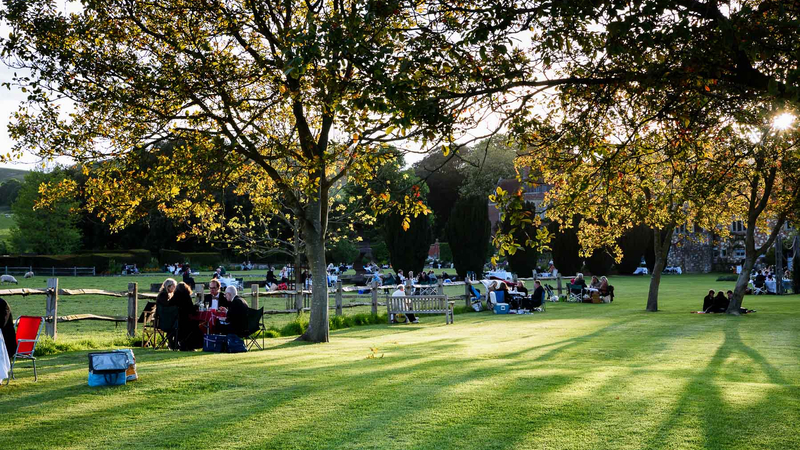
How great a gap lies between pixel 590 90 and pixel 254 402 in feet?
17.1

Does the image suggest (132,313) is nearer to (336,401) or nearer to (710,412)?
(336,401)

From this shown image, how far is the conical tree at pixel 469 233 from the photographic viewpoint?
47.8 meters

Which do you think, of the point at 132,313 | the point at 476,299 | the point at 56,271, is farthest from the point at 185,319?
the point at 56,271

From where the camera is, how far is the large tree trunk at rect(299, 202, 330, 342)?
15086 mm

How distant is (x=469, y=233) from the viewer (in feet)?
157

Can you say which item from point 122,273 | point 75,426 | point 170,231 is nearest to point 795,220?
point 75,426

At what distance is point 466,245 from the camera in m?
48.4

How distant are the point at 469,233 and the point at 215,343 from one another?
36.0 m

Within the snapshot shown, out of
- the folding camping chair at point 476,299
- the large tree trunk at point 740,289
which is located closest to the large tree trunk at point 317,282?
the folding camping chair at point 476,299

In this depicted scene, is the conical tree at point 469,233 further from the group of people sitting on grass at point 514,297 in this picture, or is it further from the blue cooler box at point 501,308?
the blue cooler box at point 501,308

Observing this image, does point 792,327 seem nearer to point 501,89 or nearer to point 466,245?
point 501,89

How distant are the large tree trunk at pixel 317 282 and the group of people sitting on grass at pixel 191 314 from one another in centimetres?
236

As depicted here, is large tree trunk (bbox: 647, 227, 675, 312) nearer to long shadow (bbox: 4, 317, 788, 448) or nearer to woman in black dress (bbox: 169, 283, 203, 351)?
long shadow (bbox: 4, 317, 788, 448)

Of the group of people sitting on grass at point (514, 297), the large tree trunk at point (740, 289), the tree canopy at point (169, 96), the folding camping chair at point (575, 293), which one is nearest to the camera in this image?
the tree canopy at point (169, 96)
